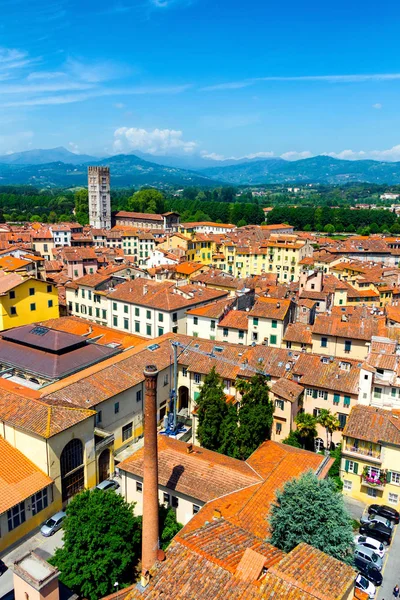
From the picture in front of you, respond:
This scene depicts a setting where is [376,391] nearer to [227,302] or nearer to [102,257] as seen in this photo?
[227,302]

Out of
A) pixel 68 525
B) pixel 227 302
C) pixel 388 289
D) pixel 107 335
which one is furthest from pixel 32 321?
pixel 388 289

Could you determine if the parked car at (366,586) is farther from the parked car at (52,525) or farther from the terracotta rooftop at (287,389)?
the parked car at (52,525)

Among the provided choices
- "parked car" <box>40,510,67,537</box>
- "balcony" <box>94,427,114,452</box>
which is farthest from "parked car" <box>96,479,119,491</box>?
"parked car" <box>40,510,67,537</box>

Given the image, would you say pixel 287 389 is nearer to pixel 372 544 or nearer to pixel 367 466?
pixel 367 466

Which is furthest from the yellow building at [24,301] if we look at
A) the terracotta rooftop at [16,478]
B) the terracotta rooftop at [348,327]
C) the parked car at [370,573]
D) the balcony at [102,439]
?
the parked car at [370,573]

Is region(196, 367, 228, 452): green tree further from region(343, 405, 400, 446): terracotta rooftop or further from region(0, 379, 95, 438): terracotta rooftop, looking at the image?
region(343, 405, 400, 446): terracotta rooftop

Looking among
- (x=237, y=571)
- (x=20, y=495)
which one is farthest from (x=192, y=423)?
(x=237, y=571)
